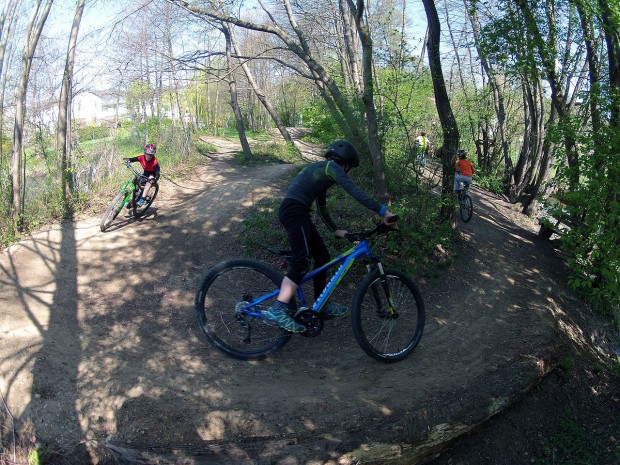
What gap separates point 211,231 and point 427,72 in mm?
5829

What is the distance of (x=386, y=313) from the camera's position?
4891 millimetres

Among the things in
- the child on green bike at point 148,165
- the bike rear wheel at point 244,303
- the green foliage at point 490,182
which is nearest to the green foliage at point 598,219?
the bike rear wheel at point 244,303

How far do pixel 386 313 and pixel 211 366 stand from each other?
1976mm

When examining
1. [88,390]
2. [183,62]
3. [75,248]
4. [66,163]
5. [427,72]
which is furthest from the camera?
[183,62]

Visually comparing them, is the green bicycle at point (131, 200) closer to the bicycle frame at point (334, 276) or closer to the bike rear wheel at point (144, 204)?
the bike rear wheel at point (144, 204)

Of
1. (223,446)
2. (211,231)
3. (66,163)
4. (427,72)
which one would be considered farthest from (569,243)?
(66,163)

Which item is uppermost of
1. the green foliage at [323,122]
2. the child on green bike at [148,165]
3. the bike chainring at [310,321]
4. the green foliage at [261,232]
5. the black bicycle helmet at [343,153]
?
the green foliage at [323,122]

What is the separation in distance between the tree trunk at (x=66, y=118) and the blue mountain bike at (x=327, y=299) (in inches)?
217

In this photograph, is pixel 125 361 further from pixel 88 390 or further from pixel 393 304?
pixel 393 304

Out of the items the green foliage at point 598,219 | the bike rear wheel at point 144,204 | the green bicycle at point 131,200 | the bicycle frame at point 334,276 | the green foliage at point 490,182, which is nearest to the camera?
the bicycle frame at point 334,276

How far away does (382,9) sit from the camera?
973 inches

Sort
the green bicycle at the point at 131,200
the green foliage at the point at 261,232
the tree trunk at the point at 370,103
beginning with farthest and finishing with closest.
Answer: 1. the green bicycle at the point at 131,200
2. the tree trunk at the point at 370,103
3. the green foliage at the point at 261,232

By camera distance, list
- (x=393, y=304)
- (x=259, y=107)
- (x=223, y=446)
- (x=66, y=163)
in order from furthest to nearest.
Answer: (x=259, y=107) < (x=66, y=163) < (x=393, y=304) < (x=223, y=446)

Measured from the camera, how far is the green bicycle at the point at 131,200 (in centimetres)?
871
